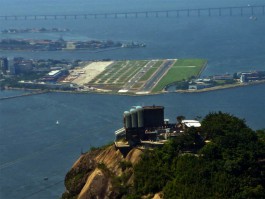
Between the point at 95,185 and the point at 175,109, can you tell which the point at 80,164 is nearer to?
the point at 95,185

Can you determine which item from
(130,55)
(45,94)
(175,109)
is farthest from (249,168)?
(130,55)

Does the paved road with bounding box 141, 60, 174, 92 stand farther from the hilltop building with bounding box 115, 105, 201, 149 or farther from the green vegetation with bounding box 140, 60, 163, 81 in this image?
the hilltop building with bounding box 115, 105, 201, 149

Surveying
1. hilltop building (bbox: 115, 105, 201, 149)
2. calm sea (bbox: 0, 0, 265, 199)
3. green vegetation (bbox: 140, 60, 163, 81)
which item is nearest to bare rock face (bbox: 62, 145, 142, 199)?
hilltop building (bbox: 115, 105, 201, 149)

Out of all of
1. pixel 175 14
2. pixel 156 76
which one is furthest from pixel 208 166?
pixel 175 14

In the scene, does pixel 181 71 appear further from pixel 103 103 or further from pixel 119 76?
pixel 103 103

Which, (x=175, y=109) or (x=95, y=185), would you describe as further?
(x=175, y=109)

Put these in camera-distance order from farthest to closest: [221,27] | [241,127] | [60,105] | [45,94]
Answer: [221,27], [45,94], [60,105], [241,127]

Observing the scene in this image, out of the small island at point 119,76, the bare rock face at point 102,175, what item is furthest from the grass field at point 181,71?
the bare rock face at point 102,175

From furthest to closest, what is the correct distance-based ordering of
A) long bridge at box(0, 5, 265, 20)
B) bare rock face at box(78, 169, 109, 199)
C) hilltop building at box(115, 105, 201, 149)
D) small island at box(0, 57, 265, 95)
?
1. long bridge at box(0, 5, 265, 20)
2. small island at box(0, 57, 265, 95)
3. hilltop building at box(115, 105, 201, 149)
4. bare rock face at box(78, 169, 109, 199)
